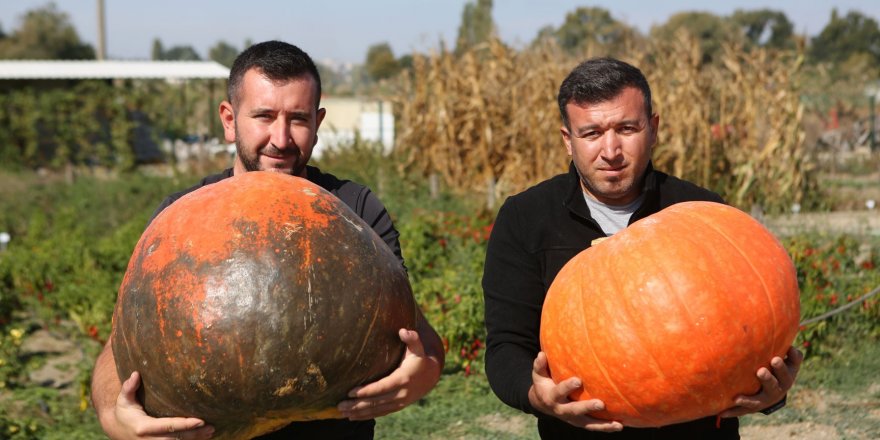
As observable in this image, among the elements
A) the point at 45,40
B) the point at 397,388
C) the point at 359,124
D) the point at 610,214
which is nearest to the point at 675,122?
the point at 610,214

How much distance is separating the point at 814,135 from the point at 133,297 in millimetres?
18548

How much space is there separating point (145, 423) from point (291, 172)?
82 centimetres

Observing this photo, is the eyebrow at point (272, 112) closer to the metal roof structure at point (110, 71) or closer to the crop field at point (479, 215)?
the crop field at point (479, 215)

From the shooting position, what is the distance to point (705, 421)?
2641 millimetres

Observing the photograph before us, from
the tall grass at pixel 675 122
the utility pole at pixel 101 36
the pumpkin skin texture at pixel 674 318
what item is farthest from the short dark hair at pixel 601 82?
the utility pole at pixel 101 36

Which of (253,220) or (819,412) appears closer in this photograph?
(253,220)

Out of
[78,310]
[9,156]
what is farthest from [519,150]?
[9,156]

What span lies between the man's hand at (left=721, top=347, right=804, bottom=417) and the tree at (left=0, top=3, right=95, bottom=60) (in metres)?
58.0

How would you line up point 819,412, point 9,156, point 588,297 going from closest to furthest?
point 588,297 → point 819,412 → point 9,156

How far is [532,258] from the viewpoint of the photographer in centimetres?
278

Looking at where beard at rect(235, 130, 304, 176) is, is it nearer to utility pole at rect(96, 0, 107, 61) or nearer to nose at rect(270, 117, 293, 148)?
nose at rect(270, 117, 293, 148)

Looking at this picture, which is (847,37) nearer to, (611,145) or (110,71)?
(110,71)

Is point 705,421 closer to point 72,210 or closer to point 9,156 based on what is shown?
point 72,210

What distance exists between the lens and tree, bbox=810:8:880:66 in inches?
2830
